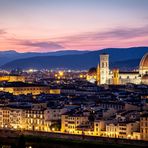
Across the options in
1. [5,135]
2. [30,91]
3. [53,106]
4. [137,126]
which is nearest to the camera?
[137,126]

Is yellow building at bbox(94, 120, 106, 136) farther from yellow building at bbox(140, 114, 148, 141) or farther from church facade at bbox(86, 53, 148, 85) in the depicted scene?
church facade at bbox(86, 53, 148, 85)

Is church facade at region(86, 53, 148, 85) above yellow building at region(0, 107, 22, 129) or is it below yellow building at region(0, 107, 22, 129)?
above

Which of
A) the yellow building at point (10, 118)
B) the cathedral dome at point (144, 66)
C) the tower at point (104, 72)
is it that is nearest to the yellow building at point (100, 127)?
the yellow building at point (10, 118)

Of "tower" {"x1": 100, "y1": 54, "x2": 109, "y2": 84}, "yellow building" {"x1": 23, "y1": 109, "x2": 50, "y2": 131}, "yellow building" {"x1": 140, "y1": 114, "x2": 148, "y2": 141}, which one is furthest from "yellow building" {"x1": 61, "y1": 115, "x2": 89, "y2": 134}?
"tower" {"x1": 100, "y1": 54, "x2": 109, "y2": 84}

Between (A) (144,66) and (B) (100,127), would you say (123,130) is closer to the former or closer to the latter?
(B) (100,127)

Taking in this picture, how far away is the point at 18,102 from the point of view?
165ft

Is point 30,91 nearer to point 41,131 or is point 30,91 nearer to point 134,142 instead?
point 41,131

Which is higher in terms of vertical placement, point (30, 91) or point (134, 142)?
point (30, 91)

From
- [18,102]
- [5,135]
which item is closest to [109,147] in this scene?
[5,135]

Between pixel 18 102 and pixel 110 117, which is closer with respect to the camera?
pixel 110 117

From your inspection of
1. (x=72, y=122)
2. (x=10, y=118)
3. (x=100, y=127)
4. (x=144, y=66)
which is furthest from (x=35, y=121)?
(x=144, y=66)

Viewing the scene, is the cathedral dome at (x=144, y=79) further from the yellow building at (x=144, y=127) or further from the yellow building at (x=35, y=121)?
the yellow building at (x=144, y=127)

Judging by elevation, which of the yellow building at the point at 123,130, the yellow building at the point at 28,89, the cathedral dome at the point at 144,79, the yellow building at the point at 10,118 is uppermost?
the cathedral dome at the point at 144,79

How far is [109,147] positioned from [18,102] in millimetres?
17691
